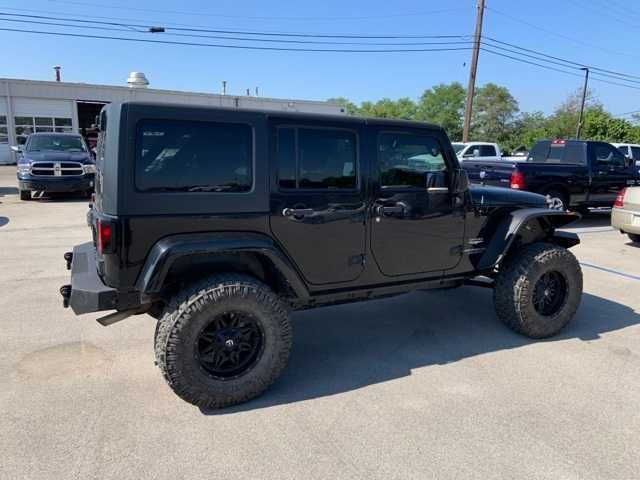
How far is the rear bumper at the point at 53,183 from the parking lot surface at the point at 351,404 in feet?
28.4

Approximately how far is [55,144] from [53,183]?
1.64 meters

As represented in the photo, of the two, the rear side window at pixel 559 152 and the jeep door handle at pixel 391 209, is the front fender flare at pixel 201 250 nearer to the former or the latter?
the jeep door handle at pixel 391 209

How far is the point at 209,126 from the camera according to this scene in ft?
9.86

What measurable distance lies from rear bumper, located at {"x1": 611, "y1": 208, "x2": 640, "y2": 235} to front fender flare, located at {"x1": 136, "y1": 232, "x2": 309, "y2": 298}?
7.51 metres

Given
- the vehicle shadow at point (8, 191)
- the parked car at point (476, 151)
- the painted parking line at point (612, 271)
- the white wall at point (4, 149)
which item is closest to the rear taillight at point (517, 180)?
the painted parking line at point (612, 271)

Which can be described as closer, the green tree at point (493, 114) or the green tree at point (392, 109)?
the green tree at point (493, 114)

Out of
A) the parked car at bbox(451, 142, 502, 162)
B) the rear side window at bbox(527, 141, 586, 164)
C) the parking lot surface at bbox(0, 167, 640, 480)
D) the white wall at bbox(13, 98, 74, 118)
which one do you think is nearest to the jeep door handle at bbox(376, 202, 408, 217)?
the parking lot surface at bbox(0, 167, 640, 480)

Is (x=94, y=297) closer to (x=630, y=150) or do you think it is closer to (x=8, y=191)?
(x=8, y=191)

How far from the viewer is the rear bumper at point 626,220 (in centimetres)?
810

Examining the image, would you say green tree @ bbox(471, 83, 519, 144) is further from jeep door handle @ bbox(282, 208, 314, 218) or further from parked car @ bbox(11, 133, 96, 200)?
jeep door handle @ bbox(282, 208, 314, 218)

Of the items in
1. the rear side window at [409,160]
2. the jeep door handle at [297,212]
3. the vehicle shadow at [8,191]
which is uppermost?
the rear side window at [409,160]

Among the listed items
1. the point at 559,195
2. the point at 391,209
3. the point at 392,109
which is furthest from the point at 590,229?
the point at 392,109

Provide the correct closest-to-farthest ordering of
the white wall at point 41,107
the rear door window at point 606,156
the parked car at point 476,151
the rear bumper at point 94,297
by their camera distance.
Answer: the rear bumper at point 94,297
the rear door window at point 606,156
the parked car at point 476,151
the white wall at point 41,107

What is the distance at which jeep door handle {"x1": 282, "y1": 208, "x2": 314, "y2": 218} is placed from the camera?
10.5 ft
